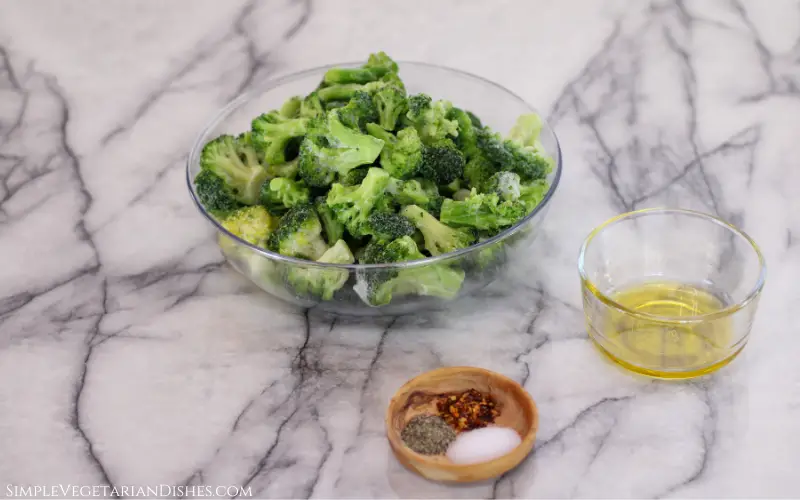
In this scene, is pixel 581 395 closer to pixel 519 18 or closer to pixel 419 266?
pixel 419 266

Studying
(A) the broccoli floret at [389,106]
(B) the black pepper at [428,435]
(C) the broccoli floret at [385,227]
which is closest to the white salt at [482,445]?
(B) the black pepper at [428,435]

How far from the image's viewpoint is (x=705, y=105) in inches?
116

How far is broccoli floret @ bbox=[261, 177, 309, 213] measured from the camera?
209cm

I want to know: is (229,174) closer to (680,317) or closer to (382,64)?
(382,64)

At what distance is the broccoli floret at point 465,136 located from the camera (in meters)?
2.24

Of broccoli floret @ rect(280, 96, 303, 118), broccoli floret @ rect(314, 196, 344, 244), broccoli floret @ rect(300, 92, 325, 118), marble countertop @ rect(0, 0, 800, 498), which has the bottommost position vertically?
marble countertop @ rect(0, 0, 800, 498)

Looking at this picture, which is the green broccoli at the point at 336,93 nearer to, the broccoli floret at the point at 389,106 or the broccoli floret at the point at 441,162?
the broccoli floret at the point at 389,106

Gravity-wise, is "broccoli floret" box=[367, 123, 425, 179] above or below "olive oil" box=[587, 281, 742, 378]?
above

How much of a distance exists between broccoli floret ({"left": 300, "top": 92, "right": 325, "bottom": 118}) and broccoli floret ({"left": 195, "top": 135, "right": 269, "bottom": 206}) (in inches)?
6.6

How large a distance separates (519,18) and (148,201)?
1.49 m

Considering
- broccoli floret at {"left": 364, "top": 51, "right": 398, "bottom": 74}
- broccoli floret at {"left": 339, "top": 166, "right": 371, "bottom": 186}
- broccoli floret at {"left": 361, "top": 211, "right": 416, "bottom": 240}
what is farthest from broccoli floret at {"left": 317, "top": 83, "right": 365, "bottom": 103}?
broccoli floret at {"left": 361, "top": 211, "right": 416, "bottom": 240}

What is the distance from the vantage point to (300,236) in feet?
6.59

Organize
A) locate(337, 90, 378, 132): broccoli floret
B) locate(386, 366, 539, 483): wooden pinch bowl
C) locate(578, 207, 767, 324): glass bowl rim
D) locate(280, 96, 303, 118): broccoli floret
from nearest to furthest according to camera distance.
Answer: locate(386, 366, 539, 483): wooden pinch bowl, locate(578, 207, 767, 324): glass bowl rim, locate(337, 90, 378, 132): broccoli floret, locate(280, 96, 303, 118): broccoli floret

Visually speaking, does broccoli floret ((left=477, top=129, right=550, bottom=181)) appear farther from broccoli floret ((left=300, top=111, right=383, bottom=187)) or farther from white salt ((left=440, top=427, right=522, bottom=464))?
white salt ((left=440, top=427, right=522, bottom=464))
